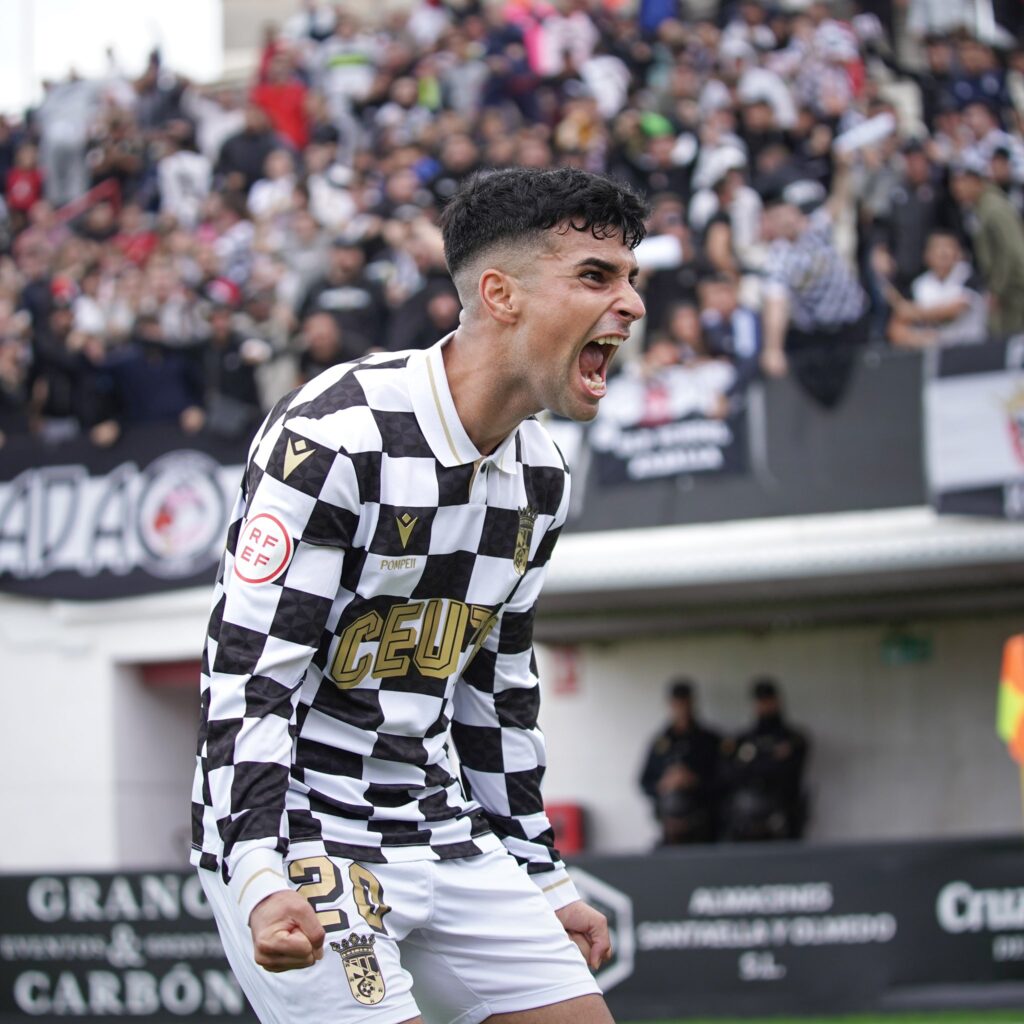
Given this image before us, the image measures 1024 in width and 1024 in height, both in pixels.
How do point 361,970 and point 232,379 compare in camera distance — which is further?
point 232,379

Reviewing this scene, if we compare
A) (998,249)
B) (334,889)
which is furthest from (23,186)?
(334,889)

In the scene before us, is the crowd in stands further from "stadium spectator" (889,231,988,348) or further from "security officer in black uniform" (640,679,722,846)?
"security officer in black uniform" (640,679,722,846)

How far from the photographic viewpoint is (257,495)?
3170 mm

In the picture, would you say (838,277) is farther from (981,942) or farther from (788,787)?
(981,942)

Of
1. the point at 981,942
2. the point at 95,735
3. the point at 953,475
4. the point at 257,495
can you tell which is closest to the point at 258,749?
the point at 257,495

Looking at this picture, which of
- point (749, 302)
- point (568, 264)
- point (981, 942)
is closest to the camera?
point (568, 264)

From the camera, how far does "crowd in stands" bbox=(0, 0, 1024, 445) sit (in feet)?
38.6

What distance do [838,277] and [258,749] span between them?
9.27 meters

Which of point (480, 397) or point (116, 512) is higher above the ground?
point (116, 512)

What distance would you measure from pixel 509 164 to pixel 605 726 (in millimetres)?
4799

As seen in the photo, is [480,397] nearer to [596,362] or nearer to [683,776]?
[596,362]

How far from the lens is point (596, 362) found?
3443 mm

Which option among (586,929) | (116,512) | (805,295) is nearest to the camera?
(586,929)

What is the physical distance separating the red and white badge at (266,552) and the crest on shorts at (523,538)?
60cm
